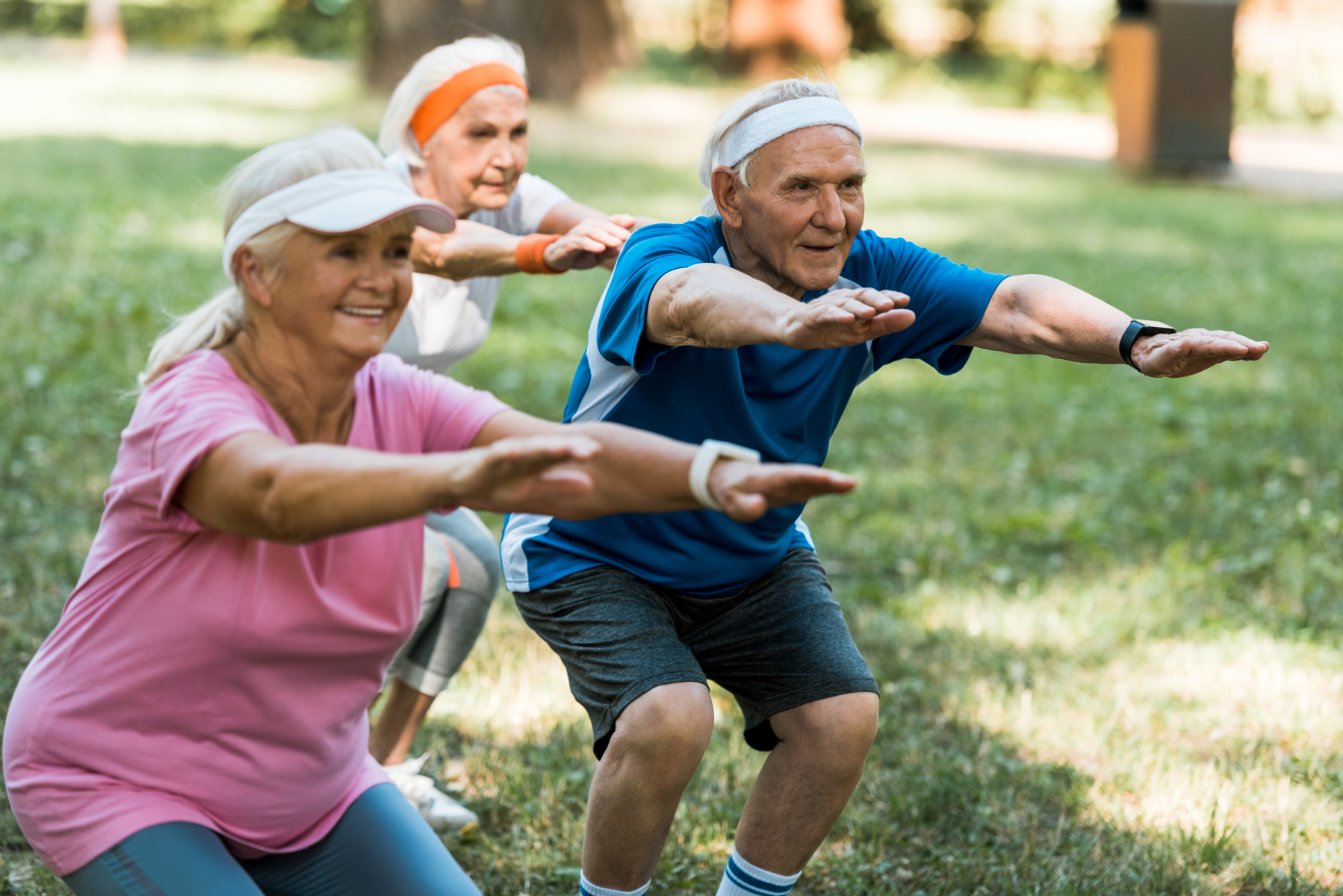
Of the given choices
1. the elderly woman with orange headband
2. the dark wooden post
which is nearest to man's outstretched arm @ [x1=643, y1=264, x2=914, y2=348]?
the elderly woman with orange headband

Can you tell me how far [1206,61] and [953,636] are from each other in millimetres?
15469

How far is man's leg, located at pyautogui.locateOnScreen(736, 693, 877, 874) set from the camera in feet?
9.98

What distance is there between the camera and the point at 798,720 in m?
3.09

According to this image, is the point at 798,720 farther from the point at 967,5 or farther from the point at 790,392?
the point at 967,5

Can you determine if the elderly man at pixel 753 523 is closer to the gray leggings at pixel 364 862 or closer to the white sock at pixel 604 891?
the white sock at pixel 604 891

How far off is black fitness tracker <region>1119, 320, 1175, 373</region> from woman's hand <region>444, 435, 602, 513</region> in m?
1.48

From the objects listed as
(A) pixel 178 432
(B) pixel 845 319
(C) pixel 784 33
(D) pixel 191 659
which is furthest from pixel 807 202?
(C) pixel 784 33

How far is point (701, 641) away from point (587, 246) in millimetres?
964

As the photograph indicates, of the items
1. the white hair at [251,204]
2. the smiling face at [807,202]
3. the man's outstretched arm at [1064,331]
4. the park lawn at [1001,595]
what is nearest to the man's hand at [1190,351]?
the man's outstretched arm at [1064,331]

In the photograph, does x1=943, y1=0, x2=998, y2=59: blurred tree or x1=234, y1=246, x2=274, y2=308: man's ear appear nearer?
x1=234, y1=246, x2=274, y2=308: man's ear


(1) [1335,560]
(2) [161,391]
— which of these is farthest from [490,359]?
(2) [161,391]

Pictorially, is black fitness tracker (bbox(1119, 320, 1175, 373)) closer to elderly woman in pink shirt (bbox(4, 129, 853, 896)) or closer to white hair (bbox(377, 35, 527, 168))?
elderly woman in pink shirt (bbox(4, 129, 853, 896))

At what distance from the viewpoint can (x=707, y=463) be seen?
7.11 ft

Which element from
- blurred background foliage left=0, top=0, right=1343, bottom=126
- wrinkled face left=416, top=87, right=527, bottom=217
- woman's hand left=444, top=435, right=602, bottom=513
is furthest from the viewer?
blurred background foliage left=0, top=0, right=1343, bottom=126
